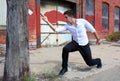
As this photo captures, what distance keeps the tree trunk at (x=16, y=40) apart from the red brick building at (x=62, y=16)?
→ 20.4 ft

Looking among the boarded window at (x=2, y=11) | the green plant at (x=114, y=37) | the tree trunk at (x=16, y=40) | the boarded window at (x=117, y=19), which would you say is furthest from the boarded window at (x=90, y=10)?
the tree trunk at (x=16, y=40)

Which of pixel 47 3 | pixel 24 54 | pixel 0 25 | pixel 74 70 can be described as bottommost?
pixel 74 70

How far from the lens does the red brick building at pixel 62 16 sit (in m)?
15.1

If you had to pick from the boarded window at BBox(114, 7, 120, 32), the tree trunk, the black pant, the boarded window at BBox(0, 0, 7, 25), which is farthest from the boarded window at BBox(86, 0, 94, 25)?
the tree trunk

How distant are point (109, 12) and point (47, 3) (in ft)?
30.1

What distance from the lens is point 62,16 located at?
1802 cm

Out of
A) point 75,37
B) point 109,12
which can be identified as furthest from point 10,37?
point 109,12

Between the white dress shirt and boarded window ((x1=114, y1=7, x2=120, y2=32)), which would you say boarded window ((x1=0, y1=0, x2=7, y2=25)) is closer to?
the white dress shirt

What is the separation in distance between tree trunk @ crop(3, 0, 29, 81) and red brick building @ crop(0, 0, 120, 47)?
623 cm

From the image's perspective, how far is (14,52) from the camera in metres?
7.34

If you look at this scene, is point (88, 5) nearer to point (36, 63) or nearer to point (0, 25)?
point (0, 25)

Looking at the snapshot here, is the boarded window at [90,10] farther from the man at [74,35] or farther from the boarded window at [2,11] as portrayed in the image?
the man at [74,35]

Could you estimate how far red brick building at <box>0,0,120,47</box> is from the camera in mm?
15109

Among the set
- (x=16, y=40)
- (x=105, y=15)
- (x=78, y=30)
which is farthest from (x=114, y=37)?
(x=16, y=40)
